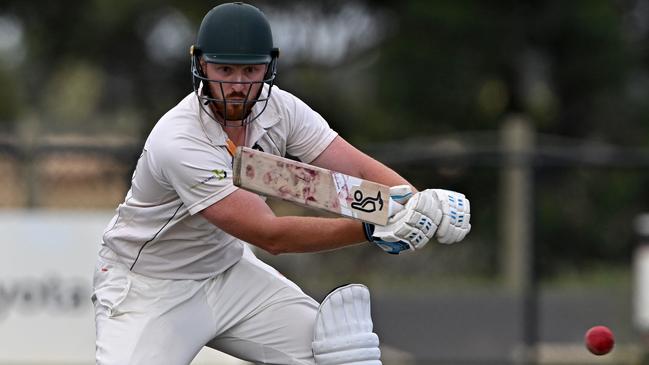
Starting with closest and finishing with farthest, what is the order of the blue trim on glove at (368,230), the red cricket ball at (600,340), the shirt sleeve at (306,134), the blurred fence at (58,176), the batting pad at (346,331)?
the blue trim on glove at (368,230)
the batting pad at (346,331)
the shirt sleeve at (306,134)
the red cricket ball at (600,340)
the blurred fence at (58,176)

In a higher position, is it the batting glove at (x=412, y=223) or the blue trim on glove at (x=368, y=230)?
the batting glove at (x=412, y=223)

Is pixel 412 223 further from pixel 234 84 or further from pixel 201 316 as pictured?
pixel 201 316

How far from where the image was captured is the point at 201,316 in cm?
469

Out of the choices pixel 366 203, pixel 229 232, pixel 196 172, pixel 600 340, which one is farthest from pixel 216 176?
pixel 600 340

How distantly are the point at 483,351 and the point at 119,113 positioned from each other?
13.2 m

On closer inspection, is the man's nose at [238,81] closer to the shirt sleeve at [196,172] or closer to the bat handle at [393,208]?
the shirt sleeve at [196,172]

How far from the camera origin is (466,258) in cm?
1071

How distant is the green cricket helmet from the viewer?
434 centimetres

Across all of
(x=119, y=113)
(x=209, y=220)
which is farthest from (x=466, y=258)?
(x=119, y=113)

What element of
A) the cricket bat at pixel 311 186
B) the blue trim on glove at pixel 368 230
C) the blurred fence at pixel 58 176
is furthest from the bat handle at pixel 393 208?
the blurred fence at pixel 58 176

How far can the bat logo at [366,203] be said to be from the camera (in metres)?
4.00

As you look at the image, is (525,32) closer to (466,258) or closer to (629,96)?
(629,96)

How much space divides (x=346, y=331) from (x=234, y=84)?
0.92 meters

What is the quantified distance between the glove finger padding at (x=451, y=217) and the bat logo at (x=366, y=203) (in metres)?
0.16
